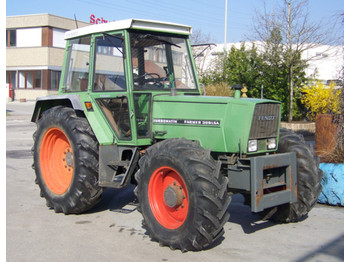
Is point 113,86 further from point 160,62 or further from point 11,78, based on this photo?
point 11,78

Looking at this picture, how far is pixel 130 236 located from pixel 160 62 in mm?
2709

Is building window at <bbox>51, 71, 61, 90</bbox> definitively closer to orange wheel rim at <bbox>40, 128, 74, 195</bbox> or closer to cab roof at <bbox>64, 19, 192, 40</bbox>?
orange wheel rim at <bbox>40, 128, 74, 195</bbox>

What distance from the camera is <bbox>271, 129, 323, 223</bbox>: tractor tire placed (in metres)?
6.00

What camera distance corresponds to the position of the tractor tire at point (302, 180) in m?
6.00

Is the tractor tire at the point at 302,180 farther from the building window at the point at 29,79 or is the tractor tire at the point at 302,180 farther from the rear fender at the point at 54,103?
the building window at the point at 29,79

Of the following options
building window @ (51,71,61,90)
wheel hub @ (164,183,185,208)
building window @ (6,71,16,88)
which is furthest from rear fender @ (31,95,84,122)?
building window @ (6,71,16,88)

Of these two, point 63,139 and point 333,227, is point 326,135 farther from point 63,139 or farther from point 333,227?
point 63,139

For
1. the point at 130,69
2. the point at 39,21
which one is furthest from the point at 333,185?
the point at 39,21

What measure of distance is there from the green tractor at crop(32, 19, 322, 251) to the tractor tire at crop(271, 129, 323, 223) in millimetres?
14
